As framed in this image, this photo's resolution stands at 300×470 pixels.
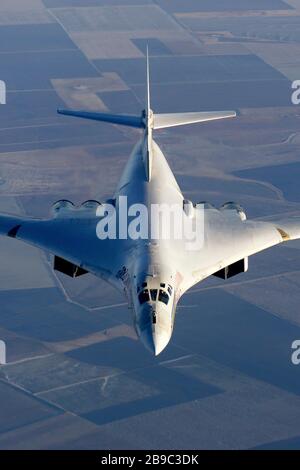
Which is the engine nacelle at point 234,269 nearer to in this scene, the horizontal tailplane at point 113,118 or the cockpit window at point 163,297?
the horizontal tailplane at point 113,118

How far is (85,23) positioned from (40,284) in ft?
279

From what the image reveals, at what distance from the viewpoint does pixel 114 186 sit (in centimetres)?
13025

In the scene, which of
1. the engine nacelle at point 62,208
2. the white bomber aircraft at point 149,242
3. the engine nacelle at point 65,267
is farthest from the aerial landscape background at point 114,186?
the white bomber aircraft at point 149,242

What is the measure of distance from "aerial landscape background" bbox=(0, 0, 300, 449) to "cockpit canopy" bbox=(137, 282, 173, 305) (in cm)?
3093

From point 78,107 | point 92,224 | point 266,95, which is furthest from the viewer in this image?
point 266,95

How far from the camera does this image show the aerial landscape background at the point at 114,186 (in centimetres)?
9256

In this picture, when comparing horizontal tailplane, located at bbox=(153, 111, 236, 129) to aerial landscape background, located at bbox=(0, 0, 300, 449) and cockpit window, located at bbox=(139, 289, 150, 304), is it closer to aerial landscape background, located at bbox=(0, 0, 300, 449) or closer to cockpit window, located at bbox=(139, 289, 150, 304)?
cockpit window, located at bbox=(139, 289, 150, 304)

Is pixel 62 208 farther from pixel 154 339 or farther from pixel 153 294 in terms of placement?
pixel 154 339

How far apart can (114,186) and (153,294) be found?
71.3 meters

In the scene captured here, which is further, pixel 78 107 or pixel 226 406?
pixel 78 107

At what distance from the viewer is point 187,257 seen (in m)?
67.8

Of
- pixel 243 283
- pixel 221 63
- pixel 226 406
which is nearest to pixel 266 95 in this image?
pixel 221 63

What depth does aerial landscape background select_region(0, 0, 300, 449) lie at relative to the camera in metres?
92.6

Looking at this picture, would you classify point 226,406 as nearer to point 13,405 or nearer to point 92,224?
point 13,405
